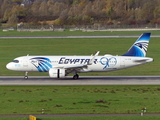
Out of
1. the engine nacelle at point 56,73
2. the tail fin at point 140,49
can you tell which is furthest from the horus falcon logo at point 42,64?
the tail fin at point 140,49

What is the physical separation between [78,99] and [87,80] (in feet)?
45.1

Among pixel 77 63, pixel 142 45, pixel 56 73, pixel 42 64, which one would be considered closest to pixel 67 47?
pixel 77 63

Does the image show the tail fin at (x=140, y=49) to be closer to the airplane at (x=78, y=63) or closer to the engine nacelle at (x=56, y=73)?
the airplane at (x=78, y=63)

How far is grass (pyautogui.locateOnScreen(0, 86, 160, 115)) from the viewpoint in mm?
36531

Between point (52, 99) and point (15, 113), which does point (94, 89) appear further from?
point (15, 113)

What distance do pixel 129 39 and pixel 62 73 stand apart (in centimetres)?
6005

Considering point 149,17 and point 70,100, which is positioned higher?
point 149,17

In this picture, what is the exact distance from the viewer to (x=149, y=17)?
18412 cm

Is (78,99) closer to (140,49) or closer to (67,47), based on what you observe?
(140,49)

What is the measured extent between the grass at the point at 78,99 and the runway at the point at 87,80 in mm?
3301

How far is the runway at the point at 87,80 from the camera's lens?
52.1 meters

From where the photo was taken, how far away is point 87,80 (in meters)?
54.8

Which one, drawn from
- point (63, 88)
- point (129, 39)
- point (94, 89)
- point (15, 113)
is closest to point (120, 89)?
point (94, 89)

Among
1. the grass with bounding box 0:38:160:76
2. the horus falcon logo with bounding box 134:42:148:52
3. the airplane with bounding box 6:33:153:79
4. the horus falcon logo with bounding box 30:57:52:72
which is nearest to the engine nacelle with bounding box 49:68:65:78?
the airplane with bounding box 6:33:153:79
